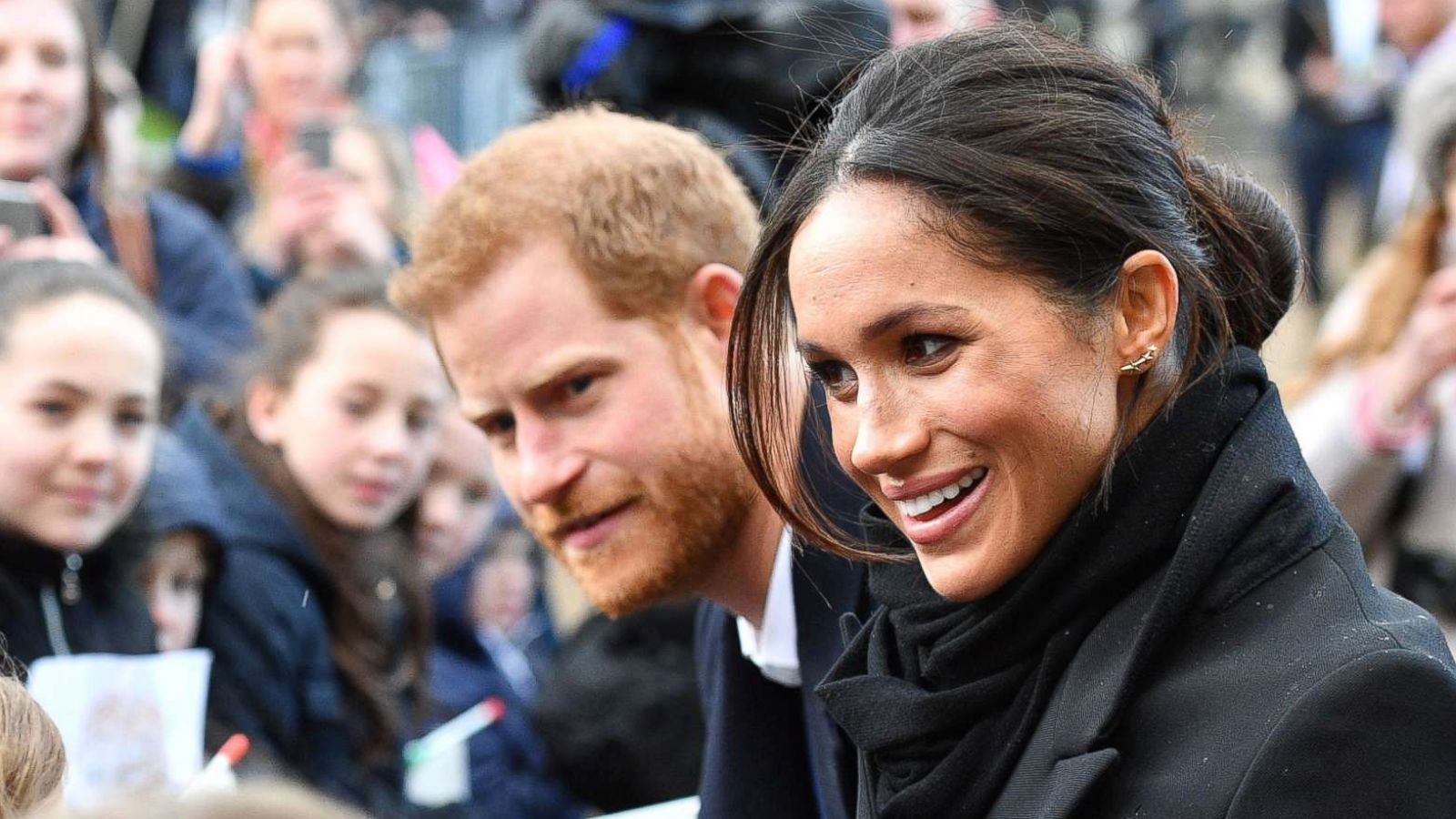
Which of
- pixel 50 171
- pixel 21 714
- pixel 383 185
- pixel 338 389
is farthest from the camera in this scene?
pixel 383 185

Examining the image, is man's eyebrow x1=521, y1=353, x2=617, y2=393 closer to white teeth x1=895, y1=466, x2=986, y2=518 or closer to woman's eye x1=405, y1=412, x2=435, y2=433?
white teeth x1=895, y1=466, x2=986, y2=518

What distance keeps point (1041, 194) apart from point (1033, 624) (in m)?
0.45

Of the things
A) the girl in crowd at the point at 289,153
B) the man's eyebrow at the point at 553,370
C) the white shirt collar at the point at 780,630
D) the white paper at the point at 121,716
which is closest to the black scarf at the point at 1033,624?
the white shirt collar at the point at 780,630

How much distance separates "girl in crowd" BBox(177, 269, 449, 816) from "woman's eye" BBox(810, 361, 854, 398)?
2225 millimetres

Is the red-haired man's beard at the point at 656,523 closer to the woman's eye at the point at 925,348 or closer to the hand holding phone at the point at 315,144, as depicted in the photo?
the woman's eye at the point at 925,348

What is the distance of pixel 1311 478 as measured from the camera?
2.04m

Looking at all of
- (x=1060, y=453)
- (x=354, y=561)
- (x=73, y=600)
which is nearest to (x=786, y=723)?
(x=1060, y=453)

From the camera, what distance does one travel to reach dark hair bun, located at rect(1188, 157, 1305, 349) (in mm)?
2133

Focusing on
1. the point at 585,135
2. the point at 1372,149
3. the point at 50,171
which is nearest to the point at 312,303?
the point at 50,171

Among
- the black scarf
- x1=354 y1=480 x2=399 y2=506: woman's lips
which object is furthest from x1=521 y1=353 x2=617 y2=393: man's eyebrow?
x1=354 y1=480 x2=399 y2=506: woman's lips

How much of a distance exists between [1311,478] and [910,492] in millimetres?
425

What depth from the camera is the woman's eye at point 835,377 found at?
209 centimetres

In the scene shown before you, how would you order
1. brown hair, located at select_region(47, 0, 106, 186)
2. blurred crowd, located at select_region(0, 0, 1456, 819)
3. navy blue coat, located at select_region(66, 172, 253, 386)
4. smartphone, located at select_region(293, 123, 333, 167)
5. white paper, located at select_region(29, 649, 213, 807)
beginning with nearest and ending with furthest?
white paper, located at select_region(29, 649, 213, 807) → blurred crowd, located at select_region(0, 0, 1456, 819) → brown hair, located at select_region(47, 0, 106, 186) → navy blue coat, located at select_region(66, 172, 253, 386) → smartphone, located at select_region(293, 123, 333, 167)

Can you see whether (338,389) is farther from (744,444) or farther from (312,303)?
(744,444)
